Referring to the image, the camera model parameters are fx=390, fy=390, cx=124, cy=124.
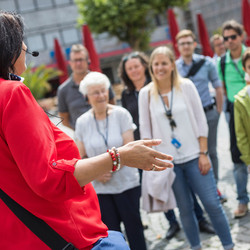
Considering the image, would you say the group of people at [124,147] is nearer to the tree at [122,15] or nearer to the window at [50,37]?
the tree at [122,15]

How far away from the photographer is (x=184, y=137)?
12.4 ft

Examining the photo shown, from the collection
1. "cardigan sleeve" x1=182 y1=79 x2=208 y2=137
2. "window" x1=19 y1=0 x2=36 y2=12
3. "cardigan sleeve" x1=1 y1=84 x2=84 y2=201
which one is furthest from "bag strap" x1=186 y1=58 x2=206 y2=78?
"window" x1=19 y1=0 x2=36 y2=12

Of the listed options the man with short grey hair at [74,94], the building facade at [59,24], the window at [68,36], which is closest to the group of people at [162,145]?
the man with short grey hair at [74,94]

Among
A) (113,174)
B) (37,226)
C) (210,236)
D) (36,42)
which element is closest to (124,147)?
(37,226)

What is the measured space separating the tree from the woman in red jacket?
1147 inches

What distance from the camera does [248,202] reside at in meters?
4.92

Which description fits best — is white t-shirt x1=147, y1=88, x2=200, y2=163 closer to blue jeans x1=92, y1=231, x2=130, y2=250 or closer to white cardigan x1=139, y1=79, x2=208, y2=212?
white cardigan x1=139, y1=79, x2=208, y2=212

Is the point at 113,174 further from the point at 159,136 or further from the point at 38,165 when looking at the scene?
the point at 38,165

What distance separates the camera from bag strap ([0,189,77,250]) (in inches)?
63.4

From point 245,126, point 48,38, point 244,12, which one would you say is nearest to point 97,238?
point 245,126

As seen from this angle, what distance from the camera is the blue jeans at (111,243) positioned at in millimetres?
1745

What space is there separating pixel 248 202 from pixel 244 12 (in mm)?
6424

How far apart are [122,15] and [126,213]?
27914 millimetres

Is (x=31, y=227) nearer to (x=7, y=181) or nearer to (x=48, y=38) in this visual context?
(x=7, y=181)
